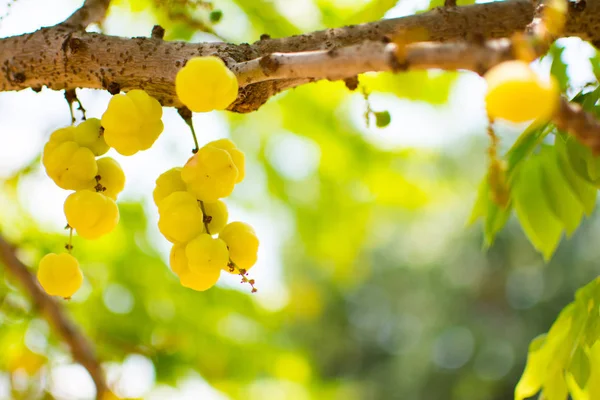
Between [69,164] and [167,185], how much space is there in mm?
168

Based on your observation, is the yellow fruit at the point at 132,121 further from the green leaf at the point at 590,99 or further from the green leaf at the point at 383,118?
the green leaf at the point at 590,99

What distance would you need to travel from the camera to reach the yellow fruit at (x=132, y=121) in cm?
93

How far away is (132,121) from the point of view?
928 mm

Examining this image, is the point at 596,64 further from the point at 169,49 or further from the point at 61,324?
the point at 61,324

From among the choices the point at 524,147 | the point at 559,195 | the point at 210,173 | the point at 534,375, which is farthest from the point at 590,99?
the point at 210,173

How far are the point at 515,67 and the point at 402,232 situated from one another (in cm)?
1512

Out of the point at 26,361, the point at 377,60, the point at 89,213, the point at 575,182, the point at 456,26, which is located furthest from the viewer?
the point at 26,361

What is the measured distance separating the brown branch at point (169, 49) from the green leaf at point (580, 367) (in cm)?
61

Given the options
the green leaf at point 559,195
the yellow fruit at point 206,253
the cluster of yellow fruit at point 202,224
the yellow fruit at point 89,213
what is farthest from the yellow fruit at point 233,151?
the green leaf at point 559,195

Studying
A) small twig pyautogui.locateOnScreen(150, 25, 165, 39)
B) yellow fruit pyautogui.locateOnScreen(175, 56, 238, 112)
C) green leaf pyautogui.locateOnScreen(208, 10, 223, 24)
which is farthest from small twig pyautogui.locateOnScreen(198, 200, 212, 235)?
green leaf pyautogui.locateOnScreen(208, 10, 223, 24)

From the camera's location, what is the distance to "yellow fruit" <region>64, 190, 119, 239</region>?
3.33ft

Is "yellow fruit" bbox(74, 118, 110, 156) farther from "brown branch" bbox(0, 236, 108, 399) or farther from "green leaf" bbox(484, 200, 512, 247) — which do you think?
"brown branch" bbox(0, 236, 108, 399)

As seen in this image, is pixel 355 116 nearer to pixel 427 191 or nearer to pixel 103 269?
pixel 427 191

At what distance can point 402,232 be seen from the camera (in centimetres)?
1545
